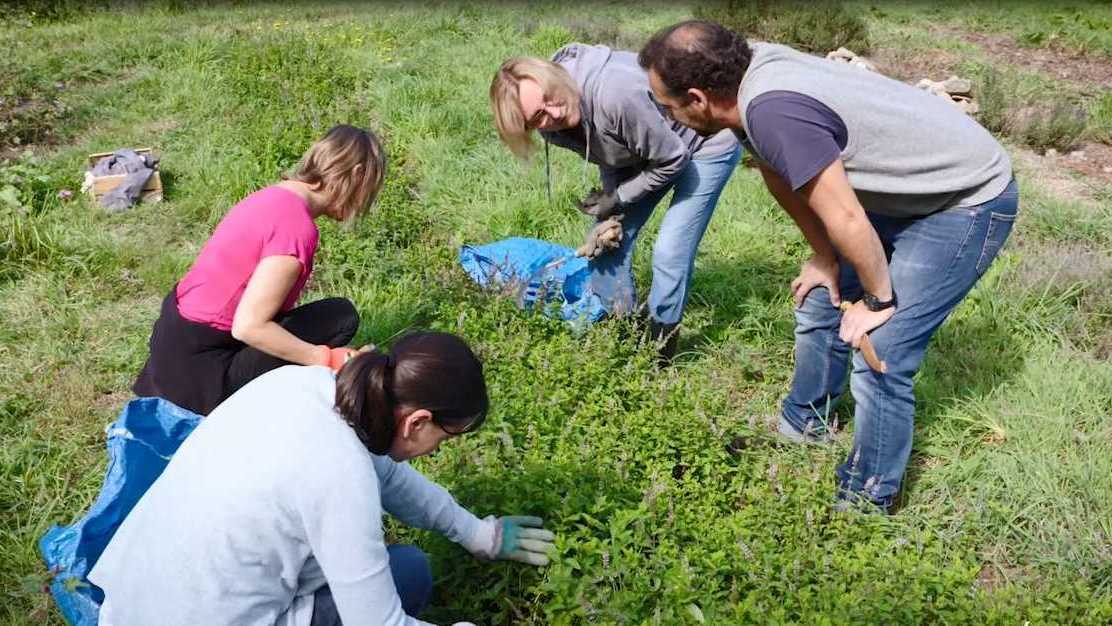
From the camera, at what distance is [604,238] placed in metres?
3.74

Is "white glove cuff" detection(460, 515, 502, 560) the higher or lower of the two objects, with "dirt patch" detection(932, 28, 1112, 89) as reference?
higher

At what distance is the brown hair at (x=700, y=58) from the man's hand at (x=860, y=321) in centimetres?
79

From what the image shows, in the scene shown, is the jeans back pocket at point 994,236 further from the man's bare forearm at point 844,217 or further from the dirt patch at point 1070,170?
the dirt patch at point 1070,170

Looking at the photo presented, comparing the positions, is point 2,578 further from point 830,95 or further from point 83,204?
point 83,204

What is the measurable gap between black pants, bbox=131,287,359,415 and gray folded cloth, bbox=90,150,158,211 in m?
2.73

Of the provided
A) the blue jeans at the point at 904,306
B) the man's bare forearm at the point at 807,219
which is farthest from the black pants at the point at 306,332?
the blue jeans at the point at 904,306

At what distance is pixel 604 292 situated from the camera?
3.96 metres

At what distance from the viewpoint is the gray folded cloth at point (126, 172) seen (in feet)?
17.9

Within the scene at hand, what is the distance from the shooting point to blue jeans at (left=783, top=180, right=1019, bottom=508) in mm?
2561

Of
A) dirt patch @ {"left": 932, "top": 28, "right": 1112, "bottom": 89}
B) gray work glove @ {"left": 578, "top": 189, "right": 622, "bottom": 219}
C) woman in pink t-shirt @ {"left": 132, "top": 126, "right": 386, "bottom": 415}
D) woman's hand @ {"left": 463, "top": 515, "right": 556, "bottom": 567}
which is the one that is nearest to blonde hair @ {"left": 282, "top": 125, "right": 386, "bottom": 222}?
woman in pink t-shirt @ {"left": 132, "top": 126, "right": 386, "bottom": 415}

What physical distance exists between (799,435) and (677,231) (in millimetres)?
956

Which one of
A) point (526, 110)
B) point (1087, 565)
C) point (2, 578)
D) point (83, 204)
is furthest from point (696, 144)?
point (83, 204)

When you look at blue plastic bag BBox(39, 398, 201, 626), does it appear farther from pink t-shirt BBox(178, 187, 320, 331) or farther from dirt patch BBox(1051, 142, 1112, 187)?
dirt patch BBox(1051, 142, 1112, 187)

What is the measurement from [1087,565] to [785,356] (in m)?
1.50
